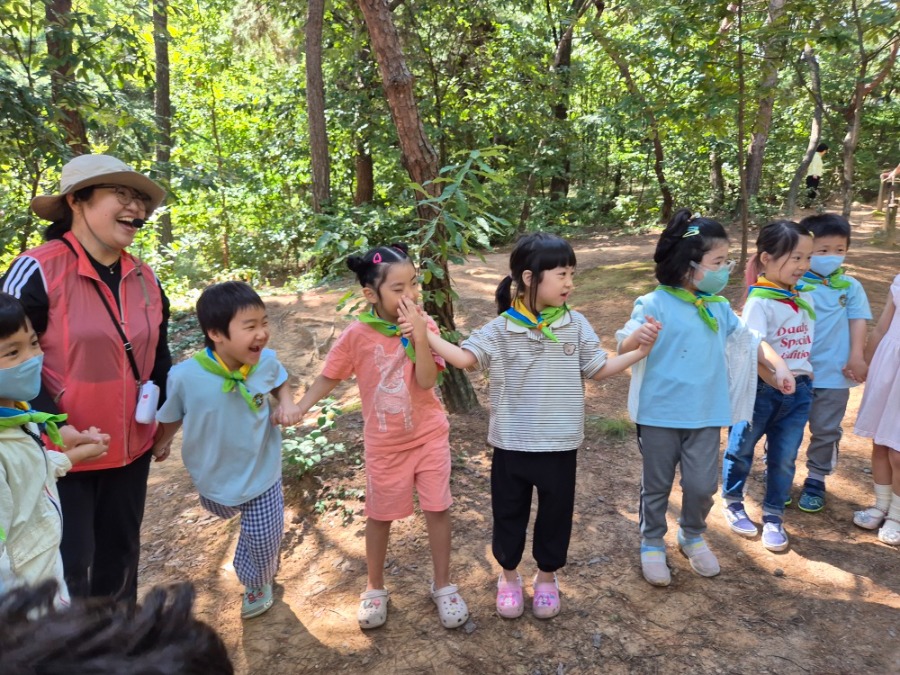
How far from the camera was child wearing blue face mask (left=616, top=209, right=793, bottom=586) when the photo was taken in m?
2.75

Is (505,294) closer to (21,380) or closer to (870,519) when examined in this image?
(21,380)

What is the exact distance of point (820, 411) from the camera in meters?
3.40

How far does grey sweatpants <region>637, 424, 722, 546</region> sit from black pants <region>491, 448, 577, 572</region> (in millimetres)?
461

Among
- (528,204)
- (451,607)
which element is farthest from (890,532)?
(528,204)

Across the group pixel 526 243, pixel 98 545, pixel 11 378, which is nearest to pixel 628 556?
pixel 526 243

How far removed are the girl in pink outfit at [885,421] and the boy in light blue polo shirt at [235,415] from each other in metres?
3.00

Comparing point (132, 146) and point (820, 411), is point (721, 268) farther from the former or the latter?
point (132, 146)

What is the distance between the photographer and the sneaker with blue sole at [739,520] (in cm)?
327

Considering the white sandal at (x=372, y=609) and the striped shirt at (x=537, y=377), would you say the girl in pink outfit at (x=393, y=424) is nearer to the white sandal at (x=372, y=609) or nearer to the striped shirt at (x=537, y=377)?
the white sandal at (x=372, y=609)

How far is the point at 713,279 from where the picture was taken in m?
2.72

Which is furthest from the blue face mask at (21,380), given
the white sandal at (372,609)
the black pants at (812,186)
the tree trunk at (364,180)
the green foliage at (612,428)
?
the black pants at (812,186)

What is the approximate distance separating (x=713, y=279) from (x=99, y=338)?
251 cm

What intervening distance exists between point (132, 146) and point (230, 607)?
15.8 feet

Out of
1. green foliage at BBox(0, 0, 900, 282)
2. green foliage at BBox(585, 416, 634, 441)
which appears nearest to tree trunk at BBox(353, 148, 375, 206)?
green foliage at BBox(0, 0, 900, 282)
